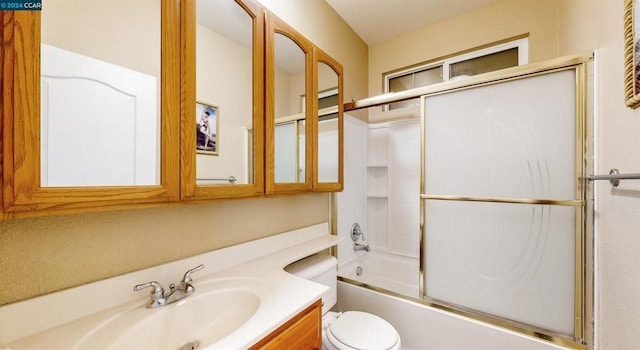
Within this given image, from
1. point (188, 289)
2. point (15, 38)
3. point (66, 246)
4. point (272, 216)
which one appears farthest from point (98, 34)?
point (272, 216)

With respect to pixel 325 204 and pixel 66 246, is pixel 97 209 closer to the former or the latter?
pixel 66 246

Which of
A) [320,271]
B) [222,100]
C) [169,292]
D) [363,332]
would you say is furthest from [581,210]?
[169,292]

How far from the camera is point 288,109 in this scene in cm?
133

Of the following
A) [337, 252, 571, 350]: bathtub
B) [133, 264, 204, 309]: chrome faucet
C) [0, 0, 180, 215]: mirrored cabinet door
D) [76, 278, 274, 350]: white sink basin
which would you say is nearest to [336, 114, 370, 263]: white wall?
[337, 252, 571, 350]: bathtub

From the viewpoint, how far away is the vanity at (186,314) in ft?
2.16

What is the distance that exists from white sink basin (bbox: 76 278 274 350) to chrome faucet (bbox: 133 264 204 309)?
2cm

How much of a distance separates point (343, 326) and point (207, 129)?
4.16 feet

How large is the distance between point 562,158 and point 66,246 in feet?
7.01

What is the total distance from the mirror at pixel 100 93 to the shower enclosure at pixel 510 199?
154 cm

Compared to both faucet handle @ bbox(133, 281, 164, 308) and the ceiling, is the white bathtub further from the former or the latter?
the ceiling

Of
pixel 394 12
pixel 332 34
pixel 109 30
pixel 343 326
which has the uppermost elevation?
pixel 394 12

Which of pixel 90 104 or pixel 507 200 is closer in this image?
pixel 90 104

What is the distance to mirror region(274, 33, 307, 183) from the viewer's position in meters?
1.26

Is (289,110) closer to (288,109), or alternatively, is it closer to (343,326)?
(288,109)
